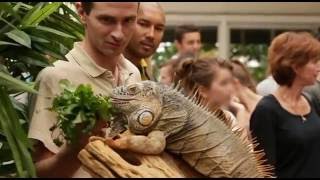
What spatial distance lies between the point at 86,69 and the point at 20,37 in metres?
0.21

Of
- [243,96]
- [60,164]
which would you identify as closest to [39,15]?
[60,164]

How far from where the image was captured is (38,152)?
2.13m

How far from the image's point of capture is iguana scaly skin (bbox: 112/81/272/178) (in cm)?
179

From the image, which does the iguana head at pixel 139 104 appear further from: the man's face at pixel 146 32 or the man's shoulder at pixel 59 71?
the man's face at pixel 146 32

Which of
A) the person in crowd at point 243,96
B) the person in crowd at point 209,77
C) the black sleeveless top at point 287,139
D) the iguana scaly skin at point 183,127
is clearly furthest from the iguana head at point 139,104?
the person in crowd at point 243,96

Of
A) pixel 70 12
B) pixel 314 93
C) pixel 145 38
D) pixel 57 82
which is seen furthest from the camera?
pixel 314 93

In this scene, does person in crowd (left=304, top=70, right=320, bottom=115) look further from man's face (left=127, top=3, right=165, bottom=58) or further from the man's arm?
Result: the man's arm

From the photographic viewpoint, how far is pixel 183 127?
5.94ft

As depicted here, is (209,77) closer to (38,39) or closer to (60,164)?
(38,39)

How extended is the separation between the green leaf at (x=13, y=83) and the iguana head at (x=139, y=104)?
0.24m

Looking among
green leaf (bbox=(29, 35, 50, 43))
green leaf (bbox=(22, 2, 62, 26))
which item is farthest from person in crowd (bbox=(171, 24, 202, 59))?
green leaf (bbox=(29, 35, 50, 43))

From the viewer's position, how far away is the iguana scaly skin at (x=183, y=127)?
179 centimetres

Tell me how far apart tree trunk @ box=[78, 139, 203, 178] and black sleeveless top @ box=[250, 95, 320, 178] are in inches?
63.9

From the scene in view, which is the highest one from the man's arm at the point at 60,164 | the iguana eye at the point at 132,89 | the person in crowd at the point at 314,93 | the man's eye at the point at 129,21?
the man's eye at the point at 129,21
